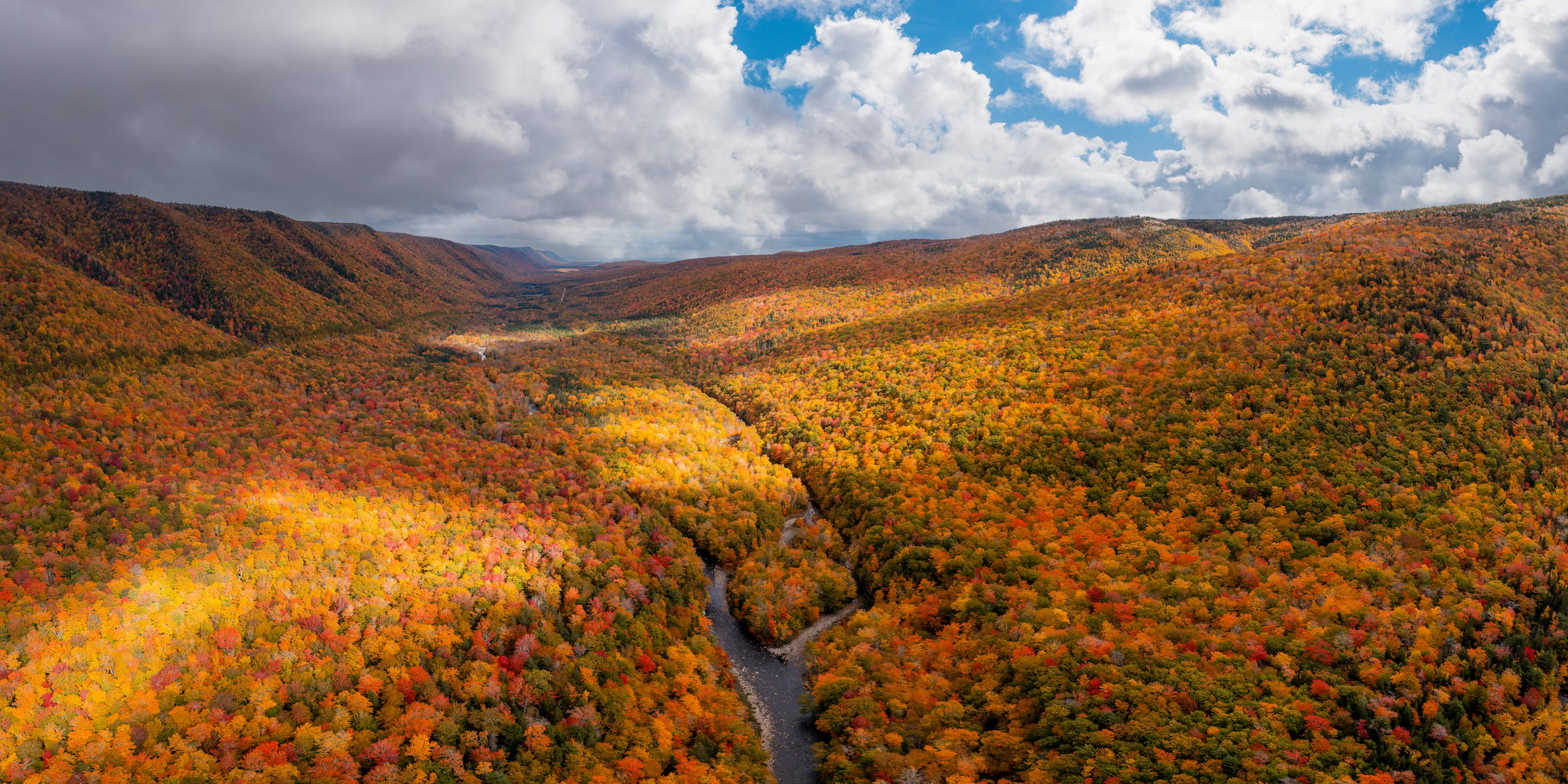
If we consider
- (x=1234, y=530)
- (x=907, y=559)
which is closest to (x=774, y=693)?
(x=907, y=559)

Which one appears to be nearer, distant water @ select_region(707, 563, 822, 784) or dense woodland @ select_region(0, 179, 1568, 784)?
dense woodland @ select_region(0, 179, 1568, 784)

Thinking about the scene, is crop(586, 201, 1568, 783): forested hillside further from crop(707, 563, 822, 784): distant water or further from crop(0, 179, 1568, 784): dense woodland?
crop(707, 563, 822, 784): distant water

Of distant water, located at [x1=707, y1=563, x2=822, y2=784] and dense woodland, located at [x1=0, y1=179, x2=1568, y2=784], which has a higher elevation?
dense woodland, located at [x1=0, y1=179, x2=1568, y2=784]

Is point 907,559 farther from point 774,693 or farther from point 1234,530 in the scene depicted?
point 1234,530

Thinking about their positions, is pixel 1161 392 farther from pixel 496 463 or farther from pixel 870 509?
pixel 496 463

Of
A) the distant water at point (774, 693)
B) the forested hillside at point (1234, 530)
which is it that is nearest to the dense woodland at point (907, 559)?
the forested hillside at point (1234, 530)

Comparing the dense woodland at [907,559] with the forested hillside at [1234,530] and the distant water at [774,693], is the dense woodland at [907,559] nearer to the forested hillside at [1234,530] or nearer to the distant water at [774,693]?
the forested hillside at [1234,530]

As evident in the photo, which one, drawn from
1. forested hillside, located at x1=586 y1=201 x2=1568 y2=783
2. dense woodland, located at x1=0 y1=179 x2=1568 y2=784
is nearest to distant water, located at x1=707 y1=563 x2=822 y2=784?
dense woodland, located at x1=0 y1=179 x2=1568 y2=784
